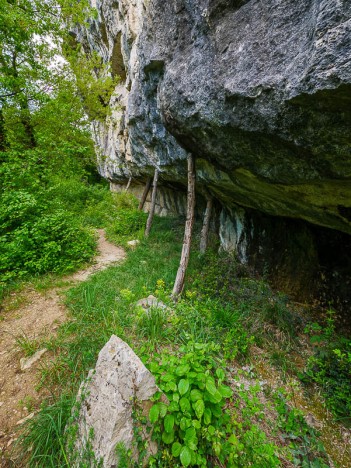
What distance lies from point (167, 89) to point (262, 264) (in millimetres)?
4212

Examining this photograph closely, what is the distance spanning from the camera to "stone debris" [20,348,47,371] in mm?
2832

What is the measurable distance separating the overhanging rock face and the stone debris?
4041mm

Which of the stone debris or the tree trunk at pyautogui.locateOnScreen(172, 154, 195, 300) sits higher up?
the tree trunk at pyautogui.locateOnScreen(172, 154, 195, 300)

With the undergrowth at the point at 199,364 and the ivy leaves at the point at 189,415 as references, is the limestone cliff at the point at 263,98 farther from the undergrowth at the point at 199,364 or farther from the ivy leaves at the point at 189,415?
the ivy leaves at the point at 189,415

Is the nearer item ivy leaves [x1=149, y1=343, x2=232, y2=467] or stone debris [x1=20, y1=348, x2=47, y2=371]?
ivy leaves [x1=149, y1=343, x2=232, y2=467]

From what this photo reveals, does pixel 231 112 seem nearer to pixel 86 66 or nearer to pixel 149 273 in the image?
pixel 149 273

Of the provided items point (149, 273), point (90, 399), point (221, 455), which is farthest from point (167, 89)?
point (221, 455)

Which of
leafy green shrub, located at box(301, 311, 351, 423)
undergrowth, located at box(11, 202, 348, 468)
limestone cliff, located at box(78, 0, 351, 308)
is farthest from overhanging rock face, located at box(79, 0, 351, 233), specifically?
undergrowth, located at box(11, 202, 348, 468)

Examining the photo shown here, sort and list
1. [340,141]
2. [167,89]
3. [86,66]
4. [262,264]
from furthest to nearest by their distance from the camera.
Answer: [86,66] → [262,264] → [167,89] → [340,141]

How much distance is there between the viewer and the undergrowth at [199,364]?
1.72 m

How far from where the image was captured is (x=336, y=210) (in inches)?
123

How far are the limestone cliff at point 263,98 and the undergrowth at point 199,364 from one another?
175 centimetres

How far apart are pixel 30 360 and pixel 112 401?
1883mm

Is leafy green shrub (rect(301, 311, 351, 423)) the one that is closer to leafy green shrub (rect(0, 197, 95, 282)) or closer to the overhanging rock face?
the overhanging rock face
